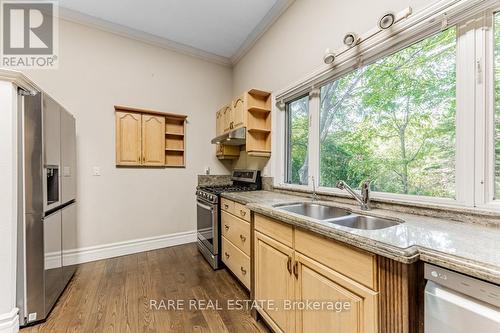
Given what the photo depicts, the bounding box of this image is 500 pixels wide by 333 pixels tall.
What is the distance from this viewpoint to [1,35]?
2426 millimetres

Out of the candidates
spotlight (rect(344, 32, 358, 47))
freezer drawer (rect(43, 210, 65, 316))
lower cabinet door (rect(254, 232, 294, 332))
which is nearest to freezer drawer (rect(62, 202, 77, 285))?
freezer drawer (rect(43, 210, 65, 316))

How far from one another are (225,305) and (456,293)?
1701 mm

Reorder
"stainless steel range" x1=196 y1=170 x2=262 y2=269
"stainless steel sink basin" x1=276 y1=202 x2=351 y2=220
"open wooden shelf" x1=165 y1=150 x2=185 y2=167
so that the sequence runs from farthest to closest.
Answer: "open wooden shelf" x1=165 y1=150 x2=185 y2=167 < "stainless steel range" x1=196 y1=170 x2=262 y2=269 < "stainless steel sink basin" x1=276 y1=202 x2=351 y2=220

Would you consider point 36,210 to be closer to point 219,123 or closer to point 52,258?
point 52,258

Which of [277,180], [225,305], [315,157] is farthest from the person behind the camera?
[277,180]

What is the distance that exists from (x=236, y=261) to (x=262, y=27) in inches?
113

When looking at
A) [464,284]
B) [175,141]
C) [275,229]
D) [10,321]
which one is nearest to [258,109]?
[175,141]

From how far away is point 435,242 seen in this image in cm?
86

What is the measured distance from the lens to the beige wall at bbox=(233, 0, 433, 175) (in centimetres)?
165

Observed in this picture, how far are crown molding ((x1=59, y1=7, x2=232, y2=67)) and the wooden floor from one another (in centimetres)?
301

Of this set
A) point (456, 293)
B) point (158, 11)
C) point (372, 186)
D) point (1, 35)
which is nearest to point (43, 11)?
point (1, 35)

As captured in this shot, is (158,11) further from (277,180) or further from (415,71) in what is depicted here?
(415,71)

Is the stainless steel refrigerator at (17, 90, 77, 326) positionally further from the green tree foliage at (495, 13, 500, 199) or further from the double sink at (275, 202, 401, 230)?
the green tree foliage at (495, 13, 500, 199)

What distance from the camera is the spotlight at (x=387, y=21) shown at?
1378 mm
